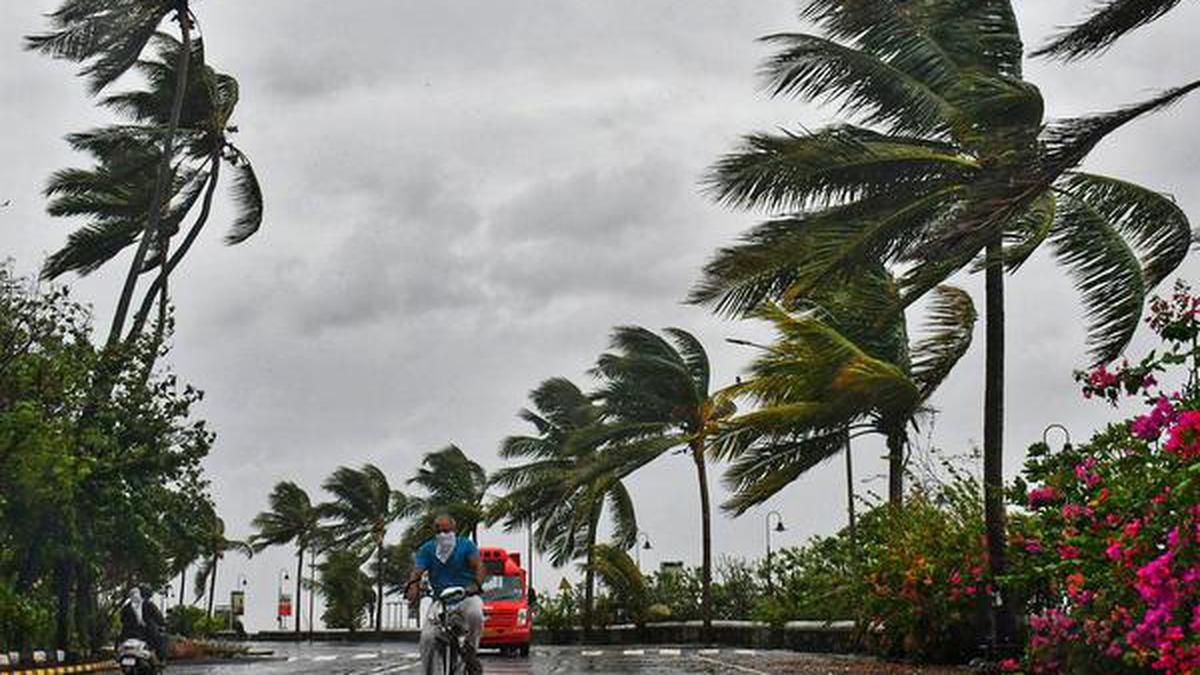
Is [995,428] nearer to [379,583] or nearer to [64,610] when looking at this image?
[64,610]

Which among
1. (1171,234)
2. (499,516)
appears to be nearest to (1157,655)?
(1171,234)

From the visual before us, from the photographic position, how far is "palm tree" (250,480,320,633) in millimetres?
95312

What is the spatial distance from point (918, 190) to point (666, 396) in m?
29.2

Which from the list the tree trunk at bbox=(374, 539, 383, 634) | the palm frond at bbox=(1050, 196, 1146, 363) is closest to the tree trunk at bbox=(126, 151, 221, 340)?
the palm frond at bbox=(1050, 196, 1146, 363)

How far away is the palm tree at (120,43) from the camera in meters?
33.5

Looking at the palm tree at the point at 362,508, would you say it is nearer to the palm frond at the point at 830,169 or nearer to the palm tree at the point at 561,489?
the palm tree at the point at 561,489

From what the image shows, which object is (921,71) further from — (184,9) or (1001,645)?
(184,9)

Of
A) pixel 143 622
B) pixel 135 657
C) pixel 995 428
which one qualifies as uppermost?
pixel 995 428

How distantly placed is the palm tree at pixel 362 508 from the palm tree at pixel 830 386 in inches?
2402

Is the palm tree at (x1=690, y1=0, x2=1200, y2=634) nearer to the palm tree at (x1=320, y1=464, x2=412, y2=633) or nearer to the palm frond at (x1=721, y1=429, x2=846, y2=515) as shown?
the palm frond at (x1=721, y1=429, x2=846, y2=515)

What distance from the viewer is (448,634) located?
39.8 ft

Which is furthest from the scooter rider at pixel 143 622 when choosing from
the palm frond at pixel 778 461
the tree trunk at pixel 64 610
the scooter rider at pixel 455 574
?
the tree trunk at pixel 64 610

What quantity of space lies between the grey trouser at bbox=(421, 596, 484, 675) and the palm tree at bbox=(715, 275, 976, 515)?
30.3ft

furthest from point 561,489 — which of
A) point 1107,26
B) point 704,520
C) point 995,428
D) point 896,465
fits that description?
point 1107,26
